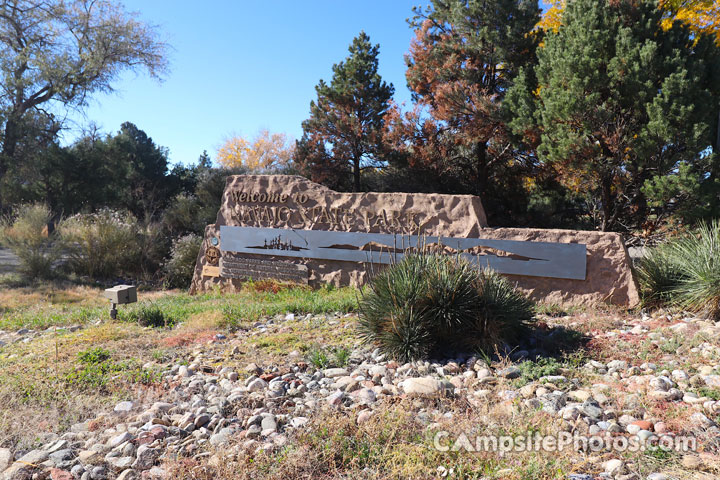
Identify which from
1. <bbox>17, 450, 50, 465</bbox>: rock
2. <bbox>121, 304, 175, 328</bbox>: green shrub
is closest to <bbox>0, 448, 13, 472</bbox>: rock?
<bbox>17, 450, 50, 465</bbox>: rock

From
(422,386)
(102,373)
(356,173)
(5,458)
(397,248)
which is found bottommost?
(5,458)

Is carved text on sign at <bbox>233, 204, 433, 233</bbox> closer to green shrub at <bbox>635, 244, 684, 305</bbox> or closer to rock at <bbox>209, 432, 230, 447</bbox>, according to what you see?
green shrub at <bbox>635, 244, 684, 305</bbox>

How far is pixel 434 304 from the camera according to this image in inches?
189

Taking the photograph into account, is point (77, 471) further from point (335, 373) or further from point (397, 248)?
point (397, 248)

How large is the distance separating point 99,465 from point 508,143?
11.0m

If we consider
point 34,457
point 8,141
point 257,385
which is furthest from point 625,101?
point 8,141

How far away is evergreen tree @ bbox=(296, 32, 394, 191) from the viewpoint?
14.3 m

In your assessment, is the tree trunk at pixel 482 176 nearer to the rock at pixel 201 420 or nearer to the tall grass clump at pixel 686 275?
the tall grass clump at pixel 686 275

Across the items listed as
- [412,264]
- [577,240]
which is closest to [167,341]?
[412,264]

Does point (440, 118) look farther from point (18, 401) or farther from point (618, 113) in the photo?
point (18, 401)

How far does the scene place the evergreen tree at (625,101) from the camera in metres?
8.62

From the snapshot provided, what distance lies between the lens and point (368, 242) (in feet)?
27.6

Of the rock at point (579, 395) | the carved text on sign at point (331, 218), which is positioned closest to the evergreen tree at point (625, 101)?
the carved text on sign at point (331, 218)

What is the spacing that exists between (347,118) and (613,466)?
12359mm
